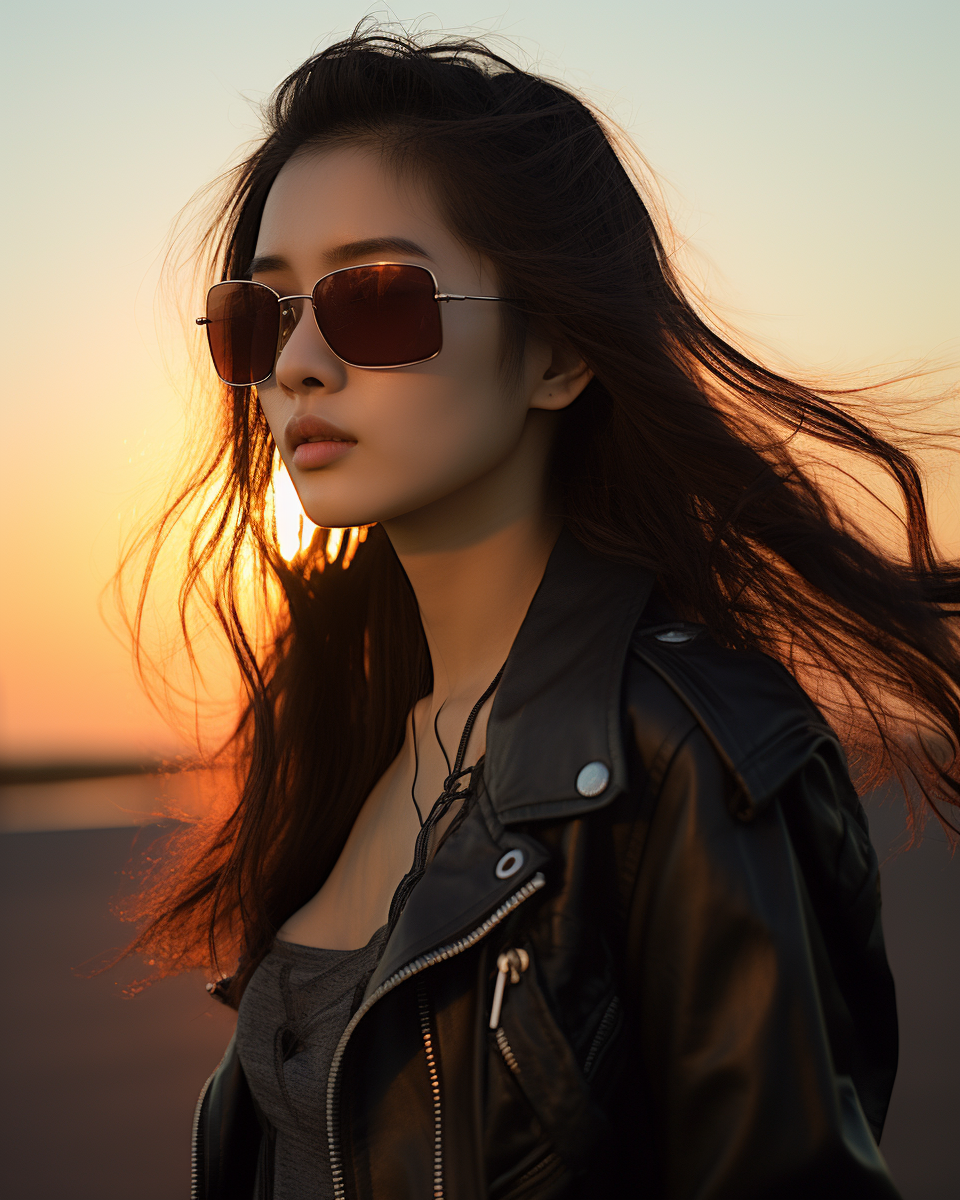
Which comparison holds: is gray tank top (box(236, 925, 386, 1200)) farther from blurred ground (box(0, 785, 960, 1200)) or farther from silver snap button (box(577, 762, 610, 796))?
blurred ground (box(0, 785, 960, 1200))

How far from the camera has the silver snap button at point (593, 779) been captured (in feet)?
4.27

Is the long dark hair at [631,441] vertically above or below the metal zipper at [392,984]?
above

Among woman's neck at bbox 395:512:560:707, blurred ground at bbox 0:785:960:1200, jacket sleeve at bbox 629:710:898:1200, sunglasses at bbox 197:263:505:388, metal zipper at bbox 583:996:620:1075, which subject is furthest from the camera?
blurred ground at bbox 0:785:960:1200

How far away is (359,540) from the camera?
95.3 inches

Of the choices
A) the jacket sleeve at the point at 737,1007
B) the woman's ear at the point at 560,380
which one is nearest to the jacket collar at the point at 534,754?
the jacket sleeve at the point at 737,1007

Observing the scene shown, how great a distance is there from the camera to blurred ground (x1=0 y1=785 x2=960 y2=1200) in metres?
4.05

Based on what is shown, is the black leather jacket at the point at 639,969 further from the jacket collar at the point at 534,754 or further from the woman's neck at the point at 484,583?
the woman's neck at the point at 484,583

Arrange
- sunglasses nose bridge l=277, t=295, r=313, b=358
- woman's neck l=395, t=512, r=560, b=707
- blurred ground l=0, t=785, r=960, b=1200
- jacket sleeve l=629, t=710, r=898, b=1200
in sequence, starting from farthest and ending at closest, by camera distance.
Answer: blurred ground l=0, t=785, r=960, b=1200, woman's neck l=395, t=512, r=560, b=707, sunglasses nose bridge l=277, t=295, r=313, b=358, jacket sleeve l=629, t=710, r=898, b=1200

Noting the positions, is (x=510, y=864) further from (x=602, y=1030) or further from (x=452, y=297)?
(x=452, y=297)

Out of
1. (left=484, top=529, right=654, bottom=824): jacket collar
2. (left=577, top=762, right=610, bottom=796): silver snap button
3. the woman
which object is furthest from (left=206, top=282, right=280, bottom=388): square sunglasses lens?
(left=577, top=762, right=610, bottom=796): silver snap button

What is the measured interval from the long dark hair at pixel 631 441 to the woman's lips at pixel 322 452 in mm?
324

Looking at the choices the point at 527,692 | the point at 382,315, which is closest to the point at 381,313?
the point at 382,315

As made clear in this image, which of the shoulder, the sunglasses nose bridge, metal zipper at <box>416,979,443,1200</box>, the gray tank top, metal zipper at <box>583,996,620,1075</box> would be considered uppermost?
the sunglasses nose bridge

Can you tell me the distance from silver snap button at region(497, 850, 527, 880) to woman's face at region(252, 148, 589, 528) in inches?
24.8
